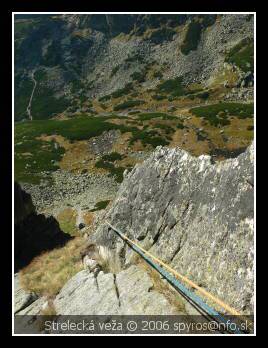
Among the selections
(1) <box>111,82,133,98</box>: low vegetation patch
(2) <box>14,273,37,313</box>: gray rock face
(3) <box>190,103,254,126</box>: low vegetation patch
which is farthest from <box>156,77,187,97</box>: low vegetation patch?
(2) <box>14,273,37,313</box>: gray rock face

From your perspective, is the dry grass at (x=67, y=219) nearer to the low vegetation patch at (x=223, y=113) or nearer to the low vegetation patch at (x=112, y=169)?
the low vegetation patch at (x=112, y=169)

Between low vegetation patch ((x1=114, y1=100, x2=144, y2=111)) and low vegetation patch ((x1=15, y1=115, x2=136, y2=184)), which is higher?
low vegetation patch ((x1=114, y1=100, x2=144, y2=111))

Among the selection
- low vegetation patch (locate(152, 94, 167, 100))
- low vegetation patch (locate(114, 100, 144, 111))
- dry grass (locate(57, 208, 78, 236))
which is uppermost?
low vegetation patch (locate(152, 94, 167, 100))

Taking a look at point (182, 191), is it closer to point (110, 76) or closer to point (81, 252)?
point (81, 252)

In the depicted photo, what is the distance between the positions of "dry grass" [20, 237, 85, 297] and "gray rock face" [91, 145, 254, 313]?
6.23 feet

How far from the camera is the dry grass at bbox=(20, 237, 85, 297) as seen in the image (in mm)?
16777

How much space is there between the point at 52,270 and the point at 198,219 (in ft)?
29.8

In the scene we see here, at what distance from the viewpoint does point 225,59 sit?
472 feet

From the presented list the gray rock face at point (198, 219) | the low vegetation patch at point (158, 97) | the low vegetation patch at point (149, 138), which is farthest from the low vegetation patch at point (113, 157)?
the low vegetation patch at point (158, 97)

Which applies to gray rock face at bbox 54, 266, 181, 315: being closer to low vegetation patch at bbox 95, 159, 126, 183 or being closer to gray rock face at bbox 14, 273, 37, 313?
gray rock face at bbox 14, 273, 37, 313

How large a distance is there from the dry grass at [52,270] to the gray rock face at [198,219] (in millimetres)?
1899

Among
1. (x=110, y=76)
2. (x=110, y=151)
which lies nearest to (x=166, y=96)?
(x=110, y=76)

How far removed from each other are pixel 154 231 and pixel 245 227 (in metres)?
5.65

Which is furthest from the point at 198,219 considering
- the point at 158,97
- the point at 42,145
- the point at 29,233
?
the point at 158,97
